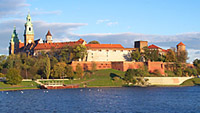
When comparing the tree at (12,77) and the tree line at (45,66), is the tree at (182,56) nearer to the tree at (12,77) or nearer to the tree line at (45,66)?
the tree line at (45,66)

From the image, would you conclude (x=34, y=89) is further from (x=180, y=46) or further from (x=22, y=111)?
(x=180, y=46)

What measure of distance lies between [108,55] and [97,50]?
4.15m

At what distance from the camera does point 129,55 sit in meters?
116

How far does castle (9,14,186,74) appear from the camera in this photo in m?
105

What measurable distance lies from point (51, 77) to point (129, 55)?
35132 millimetres

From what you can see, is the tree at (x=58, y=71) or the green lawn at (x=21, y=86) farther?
the tree at (x=58, y=71)

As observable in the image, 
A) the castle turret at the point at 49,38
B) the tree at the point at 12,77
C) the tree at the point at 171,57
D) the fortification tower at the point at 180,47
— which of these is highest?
the castle turret at the point at 49,38

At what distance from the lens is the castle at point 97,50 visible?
104688 millimetres

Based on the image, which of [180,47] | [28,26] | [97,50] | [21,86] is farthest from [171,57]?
[21,86]

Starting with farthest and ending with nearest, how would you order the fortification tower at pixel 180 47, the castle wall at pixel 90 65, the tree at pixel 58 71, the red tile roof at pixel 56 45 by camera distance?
the fortification tower at pixel 180 47 < the red tile roof at pixel 56 45 < the castle wall at pixel 90 65 < the tree at pixel 58 71

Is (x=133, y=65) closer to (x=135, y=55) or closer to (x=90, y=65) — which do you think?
(x=135, y=55)

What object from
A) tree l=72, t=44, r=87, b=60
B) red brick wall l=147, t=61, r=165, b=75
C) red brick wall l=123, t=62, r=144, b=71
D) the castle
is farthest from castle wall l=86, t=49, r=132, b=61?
red brick wall l=147, t=61, r=165, b=75

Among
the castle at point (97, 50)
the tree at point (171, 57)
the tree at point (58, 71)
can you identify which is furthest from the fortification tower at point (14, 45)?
the tree at point (171, 57)

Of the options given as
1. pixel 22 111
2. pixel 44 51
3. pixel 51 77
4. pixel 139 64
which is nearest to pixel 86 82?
pixel 51 77
